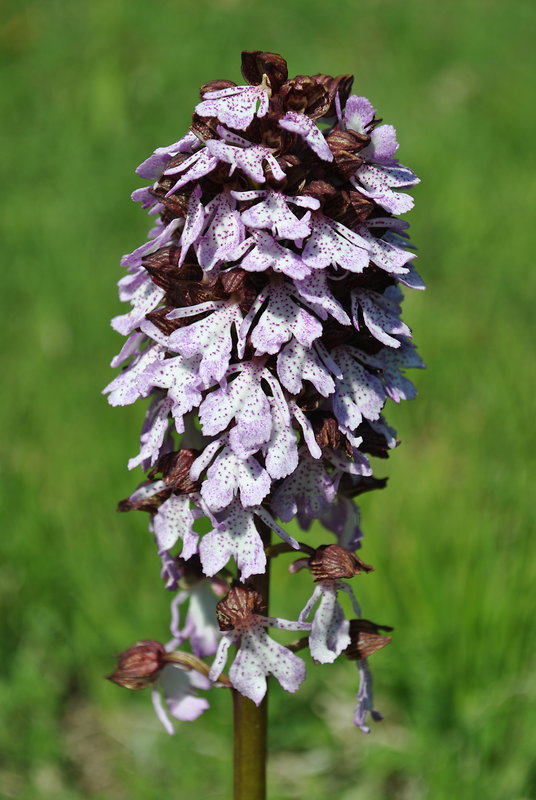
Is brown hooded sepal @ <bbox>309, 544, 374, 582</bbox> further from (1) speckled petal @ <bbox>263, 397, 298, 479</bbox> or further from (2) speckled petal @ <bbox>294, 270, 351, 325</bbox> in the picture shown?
(2) speckled petal @ <bbox>294, 270, 351, 325</bbox>

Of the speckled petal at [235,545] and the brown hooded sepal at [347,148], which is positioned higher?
the brown hooded sepal at [347,148]

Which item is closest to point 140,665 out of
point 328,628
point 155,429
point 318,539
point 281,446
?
point 328,628

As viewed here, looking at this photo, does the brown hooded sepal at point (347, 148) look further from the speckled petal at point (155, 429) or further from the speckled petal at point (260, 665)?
the speckled petal at point (260, 665)

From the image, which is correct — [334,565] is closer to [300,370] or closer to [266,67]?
[300,370]

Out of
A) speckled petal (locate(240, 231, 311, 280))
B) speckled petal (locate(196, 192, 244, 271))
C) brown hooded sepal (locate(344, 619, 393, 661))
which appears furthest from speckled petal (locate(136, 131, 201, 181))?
brown hooded sepal (locate(344, 619, 393, 661))

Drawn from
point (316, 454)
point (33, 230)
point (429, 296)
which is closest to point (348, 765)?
point (316, 454)

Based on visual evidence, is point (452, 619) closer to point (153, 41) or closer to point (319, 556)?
point (319, 556)

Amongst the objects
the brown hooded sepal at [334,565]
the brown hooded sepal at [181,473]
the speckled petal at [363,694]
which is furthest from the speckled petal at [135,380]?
the speckled petal at [363,694]
